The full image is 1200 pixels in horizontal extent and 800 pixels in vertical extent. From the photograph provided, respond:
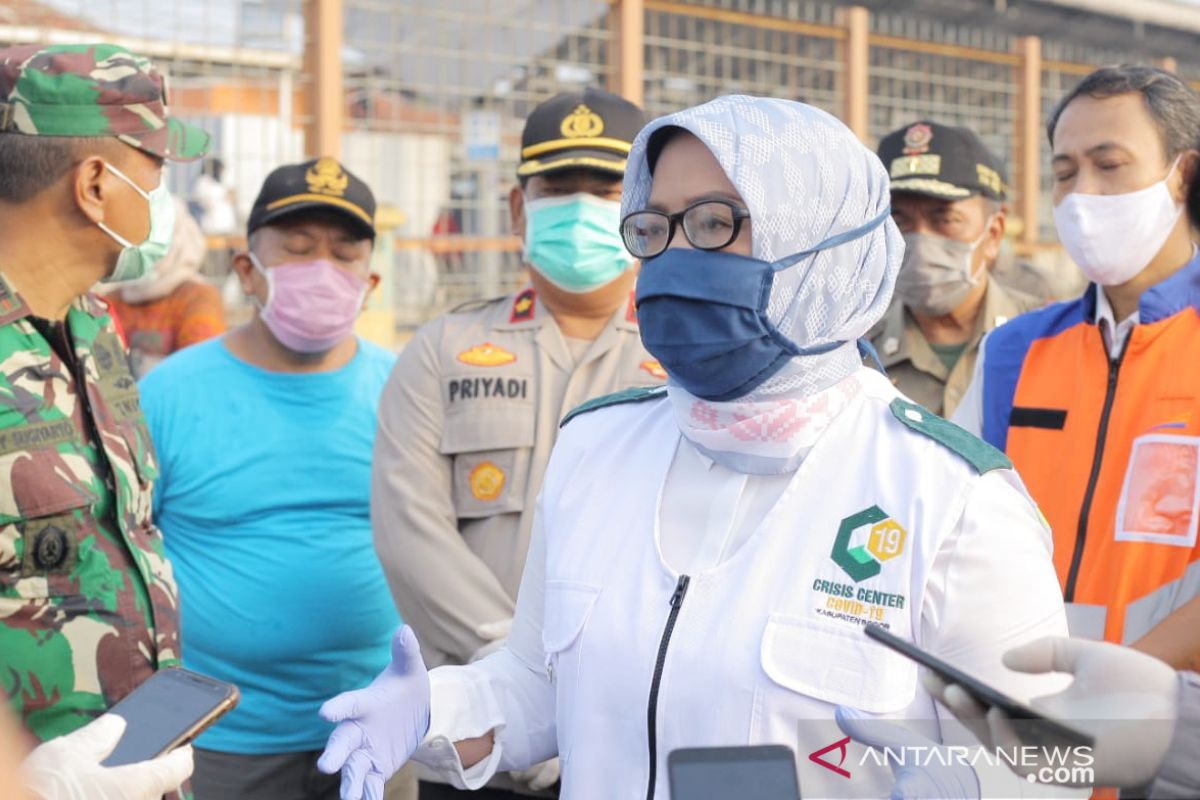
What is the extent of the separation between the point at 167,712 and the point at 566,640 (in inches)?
23.8

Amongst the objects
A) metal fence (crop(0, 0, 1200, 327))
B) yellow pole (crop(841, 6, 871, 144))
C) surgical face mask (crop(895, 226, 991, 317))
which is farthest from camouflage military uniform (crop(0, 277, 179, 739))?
yellow pole (crop(841, 6, 871, 144))

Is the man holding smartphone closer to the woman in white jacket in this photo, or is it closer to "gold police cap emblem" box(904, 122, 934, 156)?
the woman in white jacket

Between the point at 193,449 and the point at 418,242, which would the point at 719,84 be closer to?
the point at 418,242

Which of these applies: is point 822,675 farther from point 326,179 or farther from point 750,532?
point 326,179

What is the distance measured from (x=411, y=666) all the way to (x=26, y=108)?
158cm

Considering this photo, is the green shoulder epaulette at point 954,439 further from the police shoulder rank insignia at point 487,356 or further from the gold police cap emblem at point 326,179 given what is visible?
the gold police cap emblem at point 326,179

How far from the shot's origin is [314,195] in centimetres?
353

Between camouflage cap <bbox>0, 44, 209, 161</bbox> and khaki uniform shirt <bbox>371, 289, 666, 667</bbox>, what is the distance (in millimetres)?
821

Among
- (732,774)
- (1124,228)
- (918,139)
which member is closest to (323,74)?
(918,139)

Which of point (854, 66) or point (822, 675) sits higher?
point (854, 66)

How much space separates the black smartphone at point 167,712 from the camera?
1.72m

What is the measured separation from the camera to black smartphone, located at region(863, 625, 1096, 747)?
4.06ft

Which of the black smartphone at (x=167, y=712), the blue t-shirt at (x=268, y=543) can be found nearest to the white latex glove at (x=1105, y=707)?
the black smartphone at (x=167, y=712)

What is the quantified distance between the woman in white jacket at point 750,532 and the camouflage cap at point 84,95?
4.41ft
